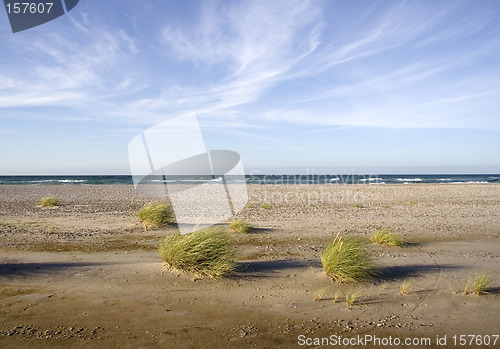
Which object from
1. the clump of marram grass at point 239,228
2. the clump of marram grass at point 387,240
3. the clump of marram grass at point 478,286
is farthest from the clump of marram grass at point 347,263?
the clump of marram grass at point 239,228

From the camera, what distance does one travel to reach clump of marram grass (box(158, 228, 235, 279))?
7.15 metres

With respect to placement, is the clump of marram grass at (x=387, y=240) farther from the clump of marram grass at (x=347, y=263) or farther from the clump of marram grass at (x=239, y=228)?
the clump of marram grass at (x=239, y=228)

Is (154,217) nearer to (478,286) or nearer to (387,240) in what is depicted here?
(387,240)

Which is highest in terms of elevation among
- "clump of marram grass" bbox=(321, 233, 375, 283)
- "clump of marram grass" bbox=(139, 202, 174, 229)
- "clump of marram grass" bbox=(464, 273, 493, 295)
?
"clump of marram grass" bbox=(139, 202, 174, 229)

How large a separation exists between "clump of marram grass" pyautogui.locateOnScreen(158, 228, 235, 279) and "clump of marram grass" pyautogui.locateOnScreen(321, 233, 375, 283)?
2.07 meters

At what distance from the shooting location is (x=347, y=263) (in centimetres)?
710

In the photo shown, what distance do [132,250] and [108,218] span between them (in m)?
7.21

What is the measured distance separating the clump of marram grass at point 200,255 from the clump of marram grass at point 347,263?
2074mm

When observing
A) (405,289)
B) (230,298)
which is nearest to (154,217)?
(230,298)

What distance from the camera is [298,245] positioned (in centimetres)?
1127

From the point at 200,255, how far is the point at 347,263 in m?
3.02

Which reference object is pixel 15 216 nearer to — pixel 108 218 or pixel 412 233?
pixel 108 218

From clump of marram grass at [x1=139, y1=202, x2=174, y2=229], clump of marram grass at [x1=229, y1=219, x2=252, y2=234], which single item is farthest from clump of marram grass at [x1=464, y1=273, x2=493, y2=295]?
clump of marram grass at [x1=139, y1=202, x2=174, y2=229]

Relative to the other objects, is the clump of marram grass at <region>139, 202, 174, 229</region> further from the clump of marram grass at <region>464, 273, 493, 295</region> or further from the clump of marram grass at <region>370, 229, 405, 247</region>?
the clump of marram grass at <region>464, 273, 493, 295</region>
